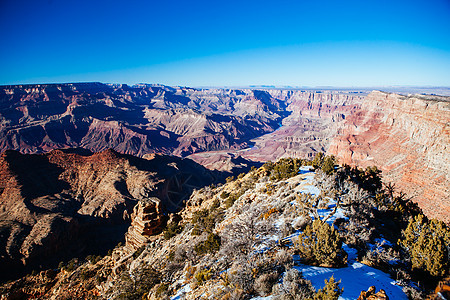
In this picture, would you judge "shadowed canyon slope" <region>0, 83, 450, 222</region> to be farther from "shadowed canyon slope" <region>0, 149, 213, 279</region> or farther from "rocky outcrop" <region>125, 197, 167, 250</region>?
"shadowed canyon slope" <region>0, 149, 213, 279</region>

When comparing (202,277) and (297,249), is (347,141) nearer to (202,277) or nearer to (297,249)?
(297,249)

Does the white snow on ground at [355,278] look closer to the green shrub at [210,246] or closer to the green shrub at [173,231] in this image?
the green shrub at [210,246]

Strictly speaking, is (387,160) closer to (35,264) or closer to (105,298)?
(105,298)

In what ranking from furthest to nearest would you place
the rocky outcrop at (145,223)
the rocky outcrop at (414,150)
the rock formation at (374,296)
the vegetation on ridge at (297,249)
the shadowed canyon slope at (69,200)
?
the shadowed canyon slope at (69,200)
the rocky outcrop at (414,150)
the rocky outcrop at (145,223)
the vegetation on ridge at (297,249)
the rock formation at (374,296)

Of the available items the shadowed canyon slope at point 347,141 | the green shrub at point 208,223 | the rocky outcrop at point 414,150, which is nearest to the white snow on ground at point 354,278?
the green shrub at point 208,223

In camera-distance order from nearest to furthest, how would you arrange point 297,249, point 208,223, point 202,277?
point 297,249 < point 202,277 < point 208,223

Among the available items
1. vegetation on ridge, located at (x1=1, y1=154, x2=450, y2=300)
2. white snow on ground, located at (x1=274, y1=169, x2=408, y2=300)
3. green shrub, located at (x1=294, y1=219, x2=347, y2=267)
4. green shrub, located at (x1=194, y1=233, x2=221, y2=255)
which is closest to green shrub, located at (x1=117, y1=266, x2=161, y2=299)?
vegetation on ridge, located at (x1=1, y1=154, x2=450, y2=300)

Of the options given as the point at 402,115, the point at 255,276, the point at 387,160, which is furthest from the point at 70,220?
the point at 402,115

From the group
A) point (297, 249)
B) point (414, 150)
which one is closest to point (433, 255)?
point (297, 249)
